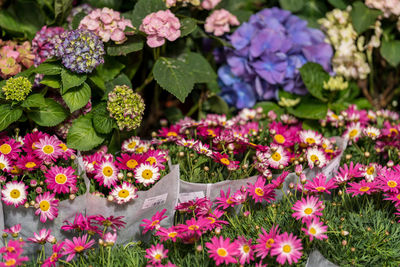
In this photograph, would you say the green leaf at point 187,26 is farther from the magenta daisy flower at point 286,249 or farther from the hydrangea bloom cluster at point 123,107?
the magenta daisy flower at point 286,249

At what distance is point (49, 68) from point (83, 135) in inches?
7.9

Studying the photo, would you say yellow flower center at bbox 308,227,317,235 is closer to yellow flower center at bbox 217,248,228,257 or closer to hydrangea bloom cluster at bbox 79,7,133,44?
yellow flower center at bbox 217,248,228,257

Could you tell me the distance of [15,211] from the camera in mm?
1054

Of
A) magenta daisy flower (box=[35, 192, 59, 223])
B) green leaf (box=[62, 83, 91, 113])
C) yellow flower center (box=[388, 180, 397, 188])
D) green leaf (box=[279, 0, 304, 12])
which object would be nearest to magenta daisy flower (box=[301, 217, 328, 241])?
yellow flower center (box=[388, 180, 397, 188])

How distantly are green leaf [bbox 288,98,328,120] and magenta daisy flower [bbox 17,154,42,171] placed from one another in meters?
0.87

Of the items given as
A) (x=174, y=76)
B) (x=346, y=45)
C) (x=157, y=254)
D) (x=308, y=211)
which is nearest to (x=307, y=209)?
(x=308, y=211)

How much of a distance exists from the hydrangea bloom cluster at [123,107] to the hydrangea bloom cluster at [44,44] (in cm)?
25

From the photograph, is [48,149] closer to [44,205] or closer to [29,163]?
[29,163]

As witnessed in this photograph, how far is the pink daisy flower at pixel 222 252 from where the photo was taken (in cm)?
90

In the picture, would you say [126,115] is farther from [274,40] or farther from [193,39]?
[274,40]

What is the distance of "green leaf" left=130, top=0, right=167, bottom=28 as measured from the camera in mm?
1370

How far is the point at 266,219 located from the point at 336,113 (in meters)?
0.64

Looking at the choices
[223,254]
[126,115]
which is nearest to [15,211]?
[126,115]

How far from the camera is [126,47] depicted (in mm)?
1329
